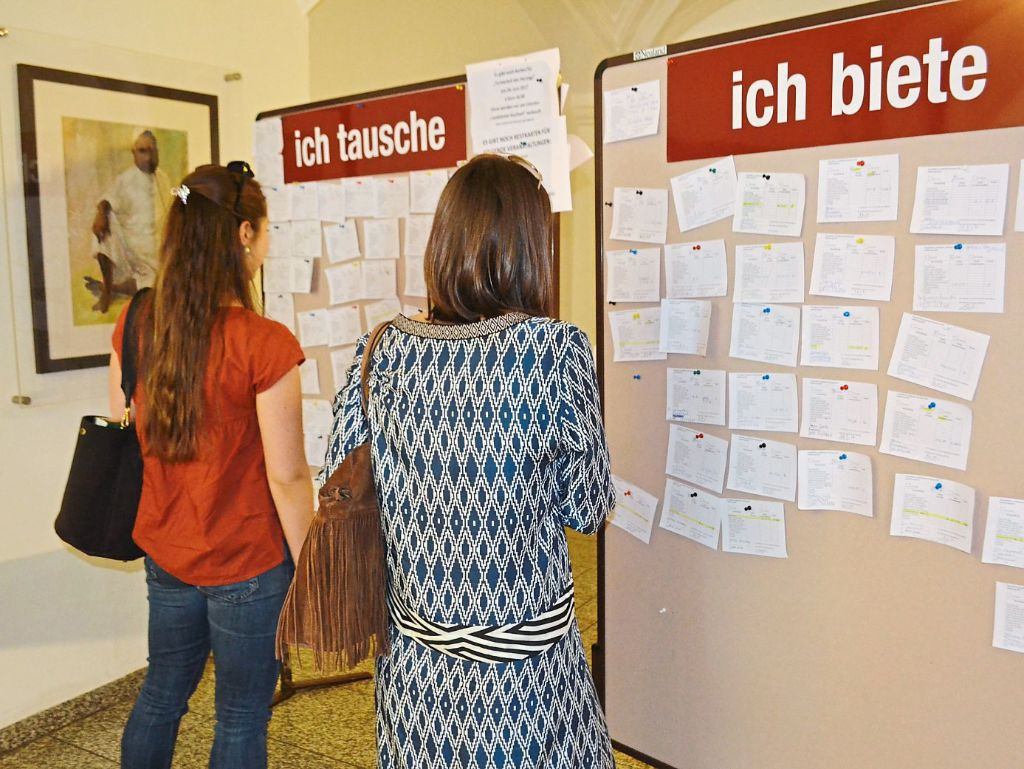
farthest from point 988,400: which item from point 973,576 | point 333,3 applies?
point 333,3

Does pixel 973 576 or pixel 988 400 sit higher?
pixel 988 400

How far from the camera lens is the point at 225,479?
65.2 inches

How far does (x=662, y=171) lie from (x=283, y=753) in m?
1.88

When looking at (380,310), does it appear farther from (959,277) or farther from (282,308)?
(959,277)

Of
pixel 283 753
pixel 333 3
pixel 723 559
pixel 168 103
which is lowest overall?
pixel 283 753

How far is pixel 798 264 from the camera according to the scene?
1.76m

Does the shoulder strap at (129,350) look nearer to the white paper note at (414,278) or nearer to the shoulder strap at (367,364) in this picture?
the shoulder strap at (367,364)

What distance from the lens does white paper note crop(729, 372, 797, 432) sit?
180 centimetres

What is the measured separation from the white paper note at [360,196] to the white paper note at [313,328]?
12.9 inches

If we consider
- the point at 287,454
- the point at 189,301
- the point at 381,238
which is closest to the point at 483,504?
the point at 287,454

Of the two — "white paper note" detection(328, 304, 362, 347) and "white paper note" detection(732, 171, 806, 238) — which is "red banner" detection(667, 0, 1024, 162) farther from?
"white paper note" detection(328, 304, 362, 347)

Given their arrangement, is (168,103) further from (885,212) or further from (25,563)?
(885,212)

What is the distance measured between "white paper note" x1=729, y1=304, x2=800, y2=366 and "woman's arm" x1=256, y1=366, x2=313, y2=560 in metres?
0.90

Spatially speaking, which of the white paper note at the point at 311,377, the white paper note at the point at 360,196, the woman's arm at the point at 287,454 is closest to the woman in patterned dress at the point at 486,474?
the woman's arm at the point at 287,454
